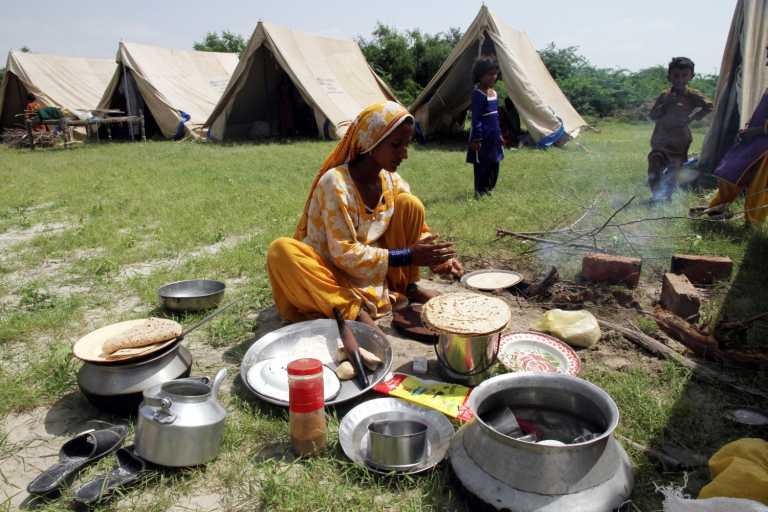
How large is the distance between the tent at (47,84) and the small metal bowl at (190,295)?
1333 cm

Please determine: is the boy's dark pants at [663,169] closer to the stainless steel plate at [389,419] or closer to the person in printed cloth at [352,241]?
the person in printed cloth at [352,241]

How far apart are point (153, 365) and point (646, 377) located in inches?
86.2

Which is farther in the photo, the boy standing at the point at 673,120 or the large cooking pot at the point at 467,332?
the boy standing at the point at 673,120

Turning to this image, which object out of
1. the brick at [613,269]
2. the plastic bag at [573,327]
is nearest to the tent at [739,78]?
the brick at [613,269]

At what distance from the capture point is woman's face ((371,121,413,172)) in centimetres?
274

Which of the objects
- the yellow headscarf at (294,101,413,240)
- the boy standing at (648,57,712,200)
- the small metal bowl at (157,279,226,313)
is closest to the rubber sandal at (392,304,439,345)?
the yellow headscarf at (294,101,413,240)

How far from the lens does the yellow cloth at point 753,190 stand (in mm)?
4355

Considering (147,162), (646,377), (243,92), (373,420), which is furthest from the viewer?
(243,92)

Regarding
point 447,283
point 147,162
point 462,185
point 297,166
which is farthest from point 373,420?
point 147,162

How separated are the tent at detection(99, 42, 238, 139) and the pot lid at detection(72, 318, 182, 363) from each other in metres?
12.0

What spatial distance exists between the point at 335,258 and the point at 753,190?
3.77 metres

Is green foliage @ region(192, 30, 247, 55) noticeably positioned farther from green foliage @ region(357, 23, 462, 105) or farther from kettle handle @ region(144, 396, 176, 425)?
kettle handle @ region(144, 396, 176, 425)

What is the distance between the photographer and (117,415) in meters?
2.23

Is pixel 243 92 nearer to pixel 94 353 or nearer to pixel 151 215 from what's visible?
pixel 151 215
